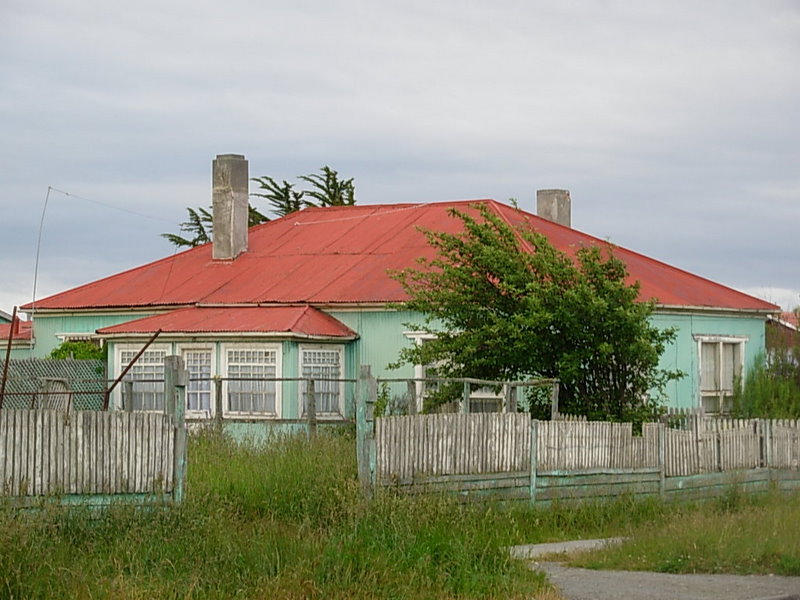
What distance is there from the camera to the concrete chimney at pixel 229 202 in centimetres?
3338

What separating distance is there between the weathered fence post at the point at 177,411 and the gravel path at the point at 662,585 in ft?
11.1

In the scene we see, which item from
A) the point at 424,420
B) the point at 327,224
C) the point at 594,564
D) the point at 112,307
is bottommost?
the point at 594,564

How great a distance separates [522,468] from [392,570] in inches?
237

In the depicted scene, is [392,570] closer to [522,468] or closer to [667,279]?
[522,468]

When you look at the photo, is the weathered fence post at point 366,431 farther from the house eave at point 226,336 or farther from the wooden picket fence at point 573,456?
the house eave at point 226,336

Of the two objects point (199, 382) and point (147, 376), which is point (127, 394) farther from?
point (147, 376)

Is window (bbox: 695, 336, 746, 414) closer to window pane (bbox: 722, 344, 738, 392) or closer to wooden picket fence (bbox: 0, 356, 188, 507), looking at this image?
window pane (bbox: 722, 344, 738, 392)

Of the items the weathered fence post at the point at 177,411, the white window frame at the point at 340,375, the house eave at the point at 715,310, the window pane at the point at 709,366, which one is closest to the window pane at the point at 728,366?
the window pane at the point at 709,366

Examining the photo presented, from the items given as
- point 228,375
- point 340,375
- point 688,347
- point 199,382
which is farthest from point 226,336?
point 688,347

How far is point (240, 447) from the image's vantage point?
698 inches

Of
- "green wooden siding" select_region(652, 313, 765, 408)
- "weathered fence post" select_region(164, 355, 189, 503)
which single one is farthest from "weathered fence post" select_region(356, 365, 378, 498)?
"green wooden siding" select_region(652, 313, 765, 408)

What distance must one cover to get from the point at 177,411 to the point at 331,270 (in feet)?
56.4

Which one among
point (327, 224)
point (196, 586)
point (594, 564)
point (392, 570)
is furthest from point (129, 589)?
point (327, 224)

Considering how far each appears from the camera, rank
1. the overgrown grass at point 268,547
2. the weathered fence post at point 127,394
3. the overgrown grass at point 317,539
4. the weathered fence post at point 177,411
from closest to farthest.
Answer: the overgrown grass at point 268,547
the overgrown grass at point 317,539
the weathered fence post at point 177,411
the weathered fence post at point 127,394
